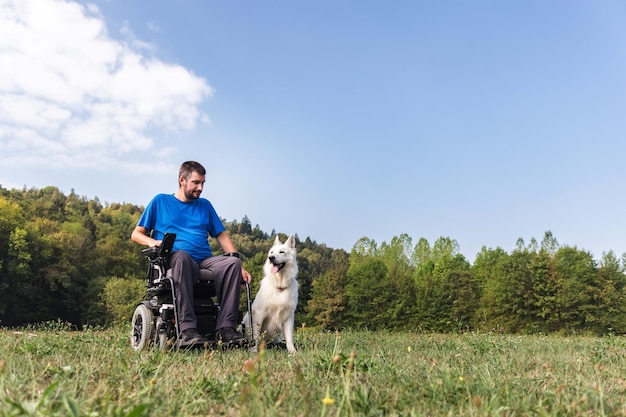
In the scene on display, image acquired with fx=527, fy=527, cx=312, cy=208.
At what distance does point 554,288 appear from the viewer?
40.2m

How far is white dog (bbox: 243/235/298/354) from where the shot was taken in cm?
591

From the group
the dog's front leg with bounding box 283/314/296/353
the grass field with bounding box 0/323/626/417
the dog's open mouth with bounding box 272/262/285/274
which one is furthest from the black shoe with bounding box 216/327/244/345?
the grass field with bounding box 0/323/626/417

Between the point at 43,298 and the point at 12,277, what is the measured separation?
3.67 meters

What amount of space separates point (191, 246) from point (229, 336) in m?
1.04

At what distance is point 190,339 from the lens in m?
4.71

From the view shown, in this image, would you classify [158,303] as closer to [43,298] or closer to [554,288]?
[554,288]

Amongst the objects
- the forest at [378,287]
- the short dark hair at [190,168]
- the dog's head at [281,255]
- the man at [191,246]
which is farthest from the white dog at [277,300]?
the forest at [378,287]

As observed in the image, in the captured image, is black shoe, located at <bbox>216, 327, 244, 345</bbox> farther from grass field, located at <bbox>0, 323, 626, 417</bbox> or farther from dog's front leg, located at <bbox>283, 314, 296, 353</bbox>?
grass field, located at <bbox>0, 323, 626, 417</bbox>

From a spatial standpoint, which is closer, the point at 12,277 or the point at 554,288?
the point at 554,288

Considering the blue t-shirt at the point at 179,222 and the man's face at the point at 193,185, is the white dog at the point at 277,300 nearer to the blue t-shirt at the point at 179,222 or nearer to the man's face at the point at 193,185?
the blue t-shirt at the point at 179,222

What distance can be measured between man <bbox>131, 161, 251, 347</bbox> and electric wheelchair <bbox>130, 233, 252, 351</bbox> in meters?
0.09

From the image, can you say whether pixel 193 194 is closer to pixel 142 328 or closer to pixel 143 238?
pixel 143 238

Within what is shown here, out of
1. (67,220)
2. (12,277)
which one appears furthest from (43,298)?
(67,220)

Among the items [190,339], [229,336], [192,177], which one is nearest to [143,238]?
[192,177]
